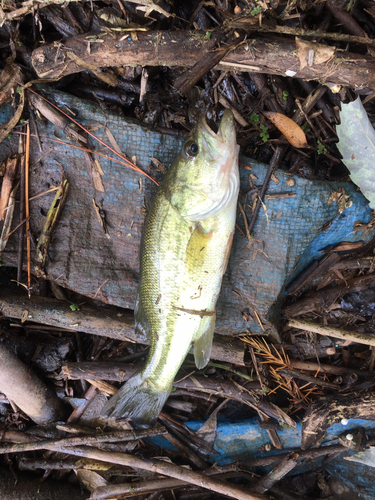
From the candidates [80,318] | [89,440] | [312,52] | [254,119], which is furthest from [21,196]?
[312,52]

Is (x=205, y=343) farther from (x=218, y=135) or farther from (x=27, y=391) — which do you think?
(x=27, y=391)

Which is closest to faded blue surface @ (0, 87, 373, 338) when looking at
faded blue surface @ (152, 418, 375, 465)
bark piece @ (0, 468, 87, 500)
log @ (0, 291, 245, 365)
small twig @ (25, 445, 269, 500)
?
log @ (0, 291, 245, 365)

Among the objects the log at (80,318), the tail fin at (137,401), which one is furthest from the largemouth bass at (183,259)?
the log at (80,318)

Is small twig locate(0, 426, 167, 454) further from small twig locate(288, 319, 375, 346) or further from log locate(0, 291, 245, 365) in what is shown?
small twig locate(288, 319, 375, 346)

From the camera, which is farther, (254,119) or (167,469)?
(167,469)

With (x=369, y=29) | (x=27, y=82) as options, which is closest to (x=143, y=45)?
(x=27, y=82)

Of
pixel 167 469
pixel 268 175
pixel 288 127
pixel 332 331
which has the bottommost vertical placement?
pixel 167 469
